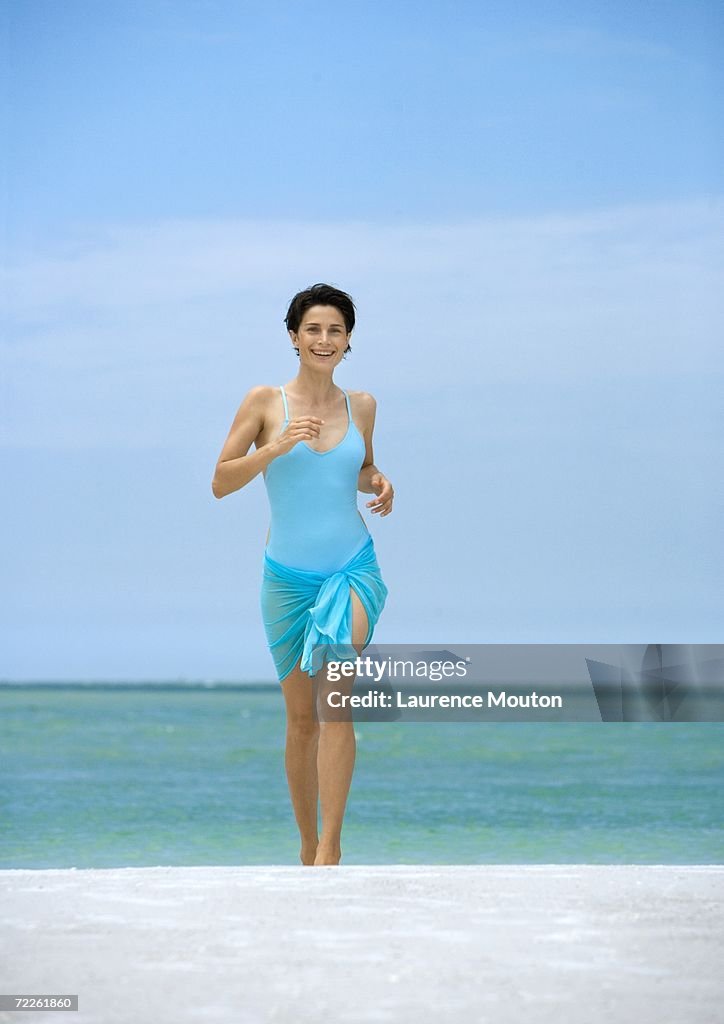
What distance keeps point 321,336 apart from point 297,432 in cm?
40

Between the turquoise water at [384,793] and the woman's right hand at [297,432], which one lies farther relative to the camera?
the turquoise water at [384,793]

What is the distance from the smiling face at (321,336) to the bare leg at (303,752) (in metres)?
0.89

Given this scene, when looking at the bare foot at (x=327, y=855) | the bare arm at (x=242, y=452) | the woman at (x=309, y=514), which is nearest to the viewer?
the bare foot at (x=327, y=855)

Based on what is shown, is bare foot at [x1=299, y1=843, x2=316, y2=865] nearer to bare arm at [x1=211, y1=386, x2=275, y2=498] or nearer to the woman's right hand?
bare arm at [x1=211, y1=386, x2=275, y2=498]

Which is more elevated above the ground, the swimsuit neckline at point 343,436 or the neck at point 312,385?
the neck at point 312,385

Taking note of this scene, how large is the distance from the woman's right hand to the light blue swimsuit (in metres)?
0.16

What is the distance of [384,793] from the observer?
668 inches

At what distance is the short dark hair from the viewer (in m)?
4.39

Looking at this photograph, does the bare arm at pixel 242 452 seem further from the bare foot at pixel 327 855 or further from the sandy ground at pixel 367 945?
the sandy ground at pixel 367 945

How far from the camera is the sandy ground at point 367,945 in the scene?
7.73 ft

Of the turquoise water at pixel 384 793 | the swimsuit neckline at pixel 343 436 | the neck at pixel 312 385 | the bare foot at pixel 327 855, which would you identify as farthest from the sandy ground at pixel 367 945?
the turquoise water at pixel 384 793

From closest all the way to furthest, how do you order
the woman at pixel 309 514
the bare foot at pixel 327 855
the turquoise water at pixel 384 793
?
the bare foot at pixel 327 855 < the woman at pixel 309 514 < the turquoise water at pixel 384 793

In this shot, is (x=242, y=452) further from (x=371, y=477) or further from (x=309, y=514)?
(x=371, y=477)

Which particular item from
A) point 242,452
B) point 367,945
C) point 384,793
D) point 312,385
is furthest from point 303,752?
point 384,793
